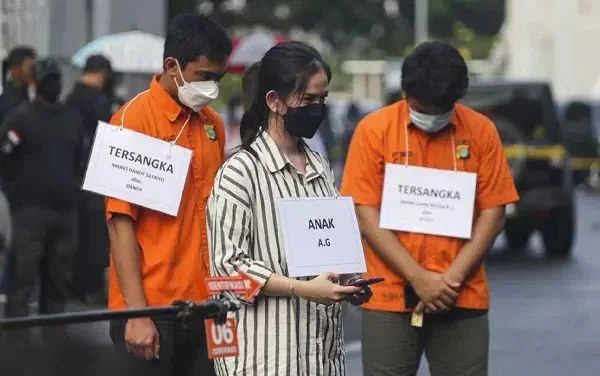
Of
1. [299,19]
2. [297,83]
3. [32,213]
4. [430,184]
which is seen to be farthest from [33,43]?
[299,19]

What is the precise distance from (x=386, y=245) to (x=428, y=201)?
0.85 feet

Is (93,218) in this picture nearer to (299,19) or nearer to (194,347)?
(194,347)

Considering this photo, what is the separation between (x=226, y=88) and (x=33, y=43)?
35.5 m

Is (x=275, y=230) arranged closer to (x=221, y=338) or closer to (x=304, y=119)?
(x=304, y=119)

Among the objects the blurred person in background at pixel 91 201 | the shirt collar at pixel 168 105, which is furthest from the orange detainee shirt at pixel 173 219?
the blurred person in background at pixel 91 201

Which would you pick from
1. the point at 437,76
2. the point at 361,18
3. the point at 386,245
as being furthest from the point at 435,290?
Result: the point at 361,18

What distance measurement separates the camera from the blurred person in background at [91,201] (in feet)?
41.4

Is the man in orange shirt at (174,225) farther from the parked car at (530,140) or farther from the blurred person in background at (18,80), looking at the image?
the parked car at (530,140)

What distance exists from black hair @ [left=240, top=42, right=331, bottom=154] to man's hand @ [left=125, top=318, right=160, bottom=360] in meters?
0.67

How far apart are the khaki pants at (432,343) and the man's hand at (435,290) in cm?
10

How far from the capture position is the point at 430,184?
21.6 feet

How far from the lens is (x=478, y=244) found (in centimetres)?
646

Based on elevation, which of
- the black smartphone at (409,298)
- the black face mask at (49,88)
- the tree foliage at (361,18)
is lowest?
the black smartphone at (409,298)

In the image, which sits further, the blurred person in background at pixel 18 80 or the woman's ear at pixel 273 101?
the blurred person in background at pixel 18 80
